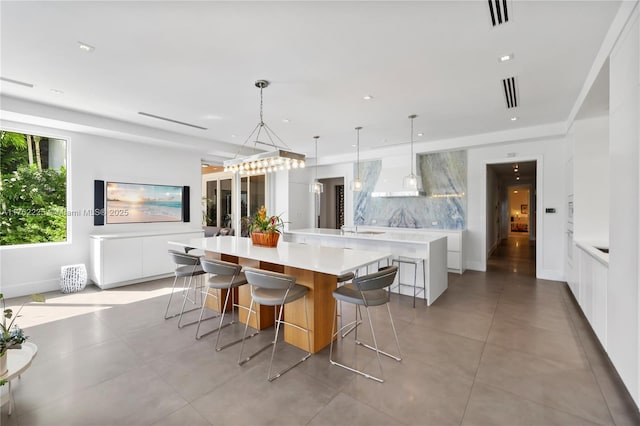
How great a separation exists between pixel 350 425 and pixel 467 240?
535 centimetres

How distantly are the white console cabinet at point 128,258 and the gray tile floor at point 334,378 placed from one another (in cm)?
116

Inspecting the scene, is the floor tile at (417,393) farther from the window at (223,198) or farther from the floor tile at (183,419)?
the window at (223,198)

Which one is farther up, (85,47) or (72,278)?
(85,47)

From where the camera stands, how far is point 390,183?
6.70 metres

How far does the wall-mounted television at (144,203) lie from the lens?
17.2 ft

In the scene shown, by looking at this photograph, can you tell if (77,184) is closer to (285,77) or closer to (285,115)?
(285,115)

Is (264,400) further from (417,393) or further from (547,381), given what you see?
(547,381)

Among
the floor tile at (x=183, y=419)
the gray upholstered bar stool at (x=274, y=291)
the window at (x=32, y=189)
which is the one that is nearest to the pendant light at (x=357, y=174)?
the gray upholstered bar stool at (x=274, y=291)

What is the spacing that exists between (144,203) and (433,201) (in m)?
6.13

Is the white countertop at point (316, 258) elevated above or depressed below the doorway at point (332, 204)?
below

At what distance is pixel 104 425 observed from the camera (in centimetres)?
177

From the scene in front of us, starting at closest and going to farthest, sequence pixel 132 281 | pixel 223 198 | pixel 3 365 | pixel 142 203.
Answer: pixel 3 365 < pixel 132 281 < pixel 142 203 < pixel 223 198

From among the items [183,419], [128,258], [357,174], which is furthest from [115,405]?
[357,174]

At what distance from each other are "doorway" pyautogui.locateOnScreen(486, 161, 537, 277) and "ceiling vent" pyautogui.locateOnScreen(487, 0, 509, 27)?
490 cm
